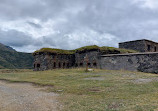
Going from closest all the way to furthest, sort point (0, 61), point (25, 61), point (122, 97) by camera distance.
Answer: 1. point (122, 97)
2. point (0, 61)
3. point (25, 61)

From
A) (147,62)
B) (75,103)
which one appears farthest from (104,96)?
(147,62)

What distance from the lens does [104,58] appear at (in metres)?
22.3

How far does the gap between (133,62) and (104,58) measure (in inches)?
169

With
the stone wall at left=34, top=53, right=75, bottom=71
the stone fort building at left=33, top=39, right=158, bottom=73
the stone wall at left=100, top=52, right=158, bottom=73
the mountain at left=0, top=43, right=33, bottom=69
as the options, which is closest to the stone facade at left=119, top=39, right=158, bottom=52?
the stone fort building at left=33, top=39, right=158, bottom=73

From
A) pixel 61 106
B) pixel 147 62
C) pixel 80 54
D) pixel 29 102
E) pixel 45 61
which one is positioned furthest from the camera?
pixel 80 54

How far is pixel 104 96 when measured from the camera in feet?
25.1

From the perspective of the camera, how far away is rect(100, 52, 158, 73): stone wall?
58.1 feet

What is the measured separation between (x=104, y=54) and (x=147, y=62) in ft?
22.1

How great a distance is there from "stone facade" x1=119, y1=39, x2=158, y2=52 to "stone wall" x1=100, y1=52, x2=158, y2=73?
873cm

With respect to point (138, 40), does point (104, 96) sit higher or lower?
lower

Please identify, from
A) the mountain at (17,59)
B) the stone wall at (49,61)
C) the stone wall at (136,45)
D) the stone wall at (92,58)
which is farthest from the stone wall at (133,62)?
the mountain at (17,59)

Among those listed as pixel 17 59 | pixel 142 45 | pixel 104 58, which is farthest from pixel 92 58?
pixel 17 59

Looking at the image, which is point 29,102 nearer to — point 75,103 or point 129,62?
point 75,103

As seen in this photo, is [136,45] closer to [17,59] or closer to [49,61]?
[49,61]
